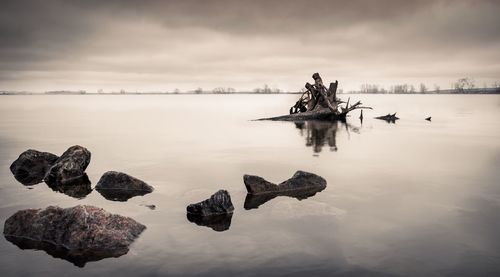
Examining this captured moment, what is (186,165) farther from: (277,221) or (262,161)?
(277,221)

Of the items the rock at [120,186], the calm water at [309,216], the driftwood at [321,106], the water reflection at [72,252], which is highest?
the driftwood at [321,106]

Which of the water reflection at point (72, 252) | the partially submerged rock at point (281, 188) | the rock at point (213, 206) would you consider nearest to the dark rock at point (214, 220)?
the rock at point (213, 206)

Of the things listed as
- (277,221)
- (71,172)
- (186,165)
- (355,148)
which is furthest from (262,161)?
(277,221)

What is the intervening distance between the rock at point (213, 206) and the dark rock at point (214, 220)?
13cm

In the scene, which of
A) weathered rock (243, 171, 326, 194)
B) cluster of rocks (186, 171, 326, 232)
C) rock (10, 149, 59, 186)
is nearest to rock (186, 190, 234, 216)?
cluster of rocks (186, 171, 326, 232)

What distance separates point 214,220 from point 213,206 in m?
0.58

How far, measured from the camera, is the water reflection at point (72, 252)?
8.16 m

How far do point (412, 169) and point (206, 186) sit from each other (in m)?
9.70

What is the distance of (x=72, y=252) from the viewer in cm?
845

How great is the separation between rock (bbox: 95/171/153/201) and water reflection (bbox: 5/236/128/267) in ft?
14.6

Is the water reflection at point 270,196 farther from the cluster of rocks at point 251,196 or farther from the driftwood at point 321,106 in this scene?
the driftwood at point 321,106

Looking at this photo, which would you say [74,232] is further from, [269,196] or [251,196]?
[269,196]

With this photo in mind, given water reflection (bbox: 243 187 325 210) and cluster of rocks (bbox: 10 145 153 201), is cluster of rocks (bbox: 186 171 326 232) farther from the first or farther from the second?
cluster of rocks (bbox: 10 145 153 201)

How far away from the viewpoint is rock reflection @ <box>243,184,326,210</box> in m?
12.2
